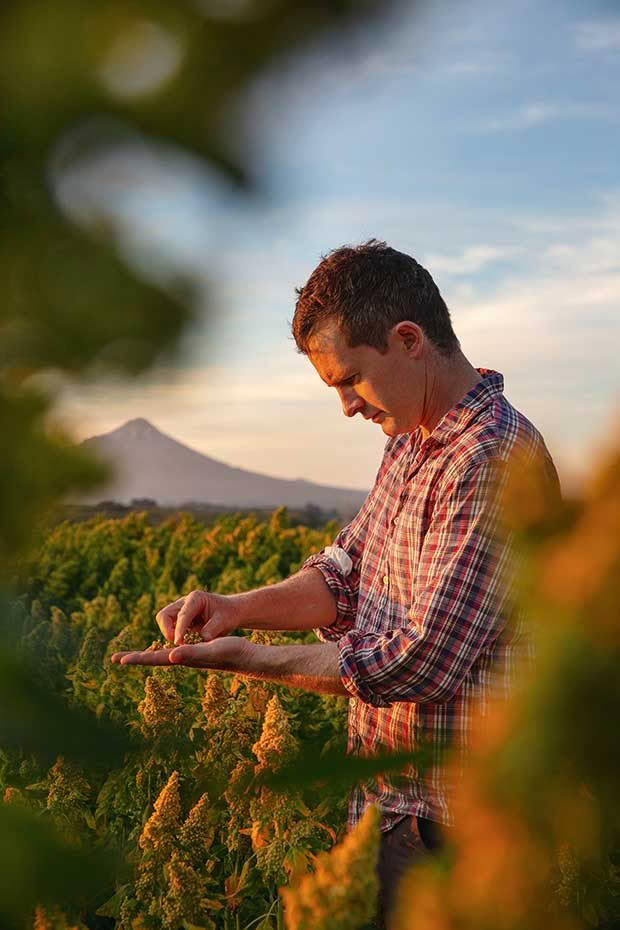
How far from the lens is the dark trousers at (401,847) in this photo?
283 cm

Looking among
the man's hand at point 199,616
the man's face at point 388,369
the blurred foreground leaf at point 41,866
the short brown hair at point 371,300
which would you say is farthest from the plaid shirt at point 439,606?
the blurred foreground leaf at point 41,866

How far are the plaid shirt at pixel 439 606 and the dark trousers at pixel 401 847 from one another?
3 centimetres

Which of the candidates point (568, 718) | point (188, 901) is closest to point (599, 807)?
point (568, 718)

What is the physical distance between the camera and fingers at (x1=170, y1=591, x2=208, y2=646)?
303cm

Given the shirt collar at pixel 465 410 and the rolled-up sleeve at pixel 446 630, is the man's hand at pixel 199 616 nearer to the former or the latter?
the rolled-up sleeve at pixel 446 630

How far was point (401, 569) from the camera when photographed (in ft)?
10.4

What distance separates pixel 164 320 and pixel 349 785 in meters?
0.30

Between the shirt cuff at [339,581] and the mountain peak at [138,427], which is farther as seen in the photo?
the shirt cuff at [339,581]

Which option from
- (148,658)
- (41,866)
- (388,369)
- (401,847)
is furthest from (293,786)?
(388,369)

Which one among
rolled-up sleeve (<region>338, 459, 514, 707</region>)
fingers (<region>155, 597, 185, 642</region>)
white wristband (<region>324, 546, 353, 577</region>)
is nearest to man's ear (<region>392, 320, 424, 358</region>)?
rolled-up sleeve (<region>338, 459, 514, 707</region>)

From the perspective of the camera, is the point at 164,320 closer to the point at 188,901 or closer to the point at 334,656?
the point at 334,656

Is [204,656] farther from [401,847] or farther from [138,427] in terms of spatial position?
[138,427]

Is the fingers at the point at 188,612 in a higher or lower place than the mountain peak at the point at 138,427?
lower

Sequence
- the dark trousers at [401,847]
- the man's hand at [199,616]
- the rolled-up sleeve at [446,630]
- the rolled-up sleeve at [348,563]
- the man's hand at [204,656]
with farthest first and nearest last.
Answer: the rolled-up sleeve at [348,563] → the man's hand at [199,616] → the dark trousers at [401,847] → the rolled-up sleeve at [446,630] → the man's hand at [204,656]
